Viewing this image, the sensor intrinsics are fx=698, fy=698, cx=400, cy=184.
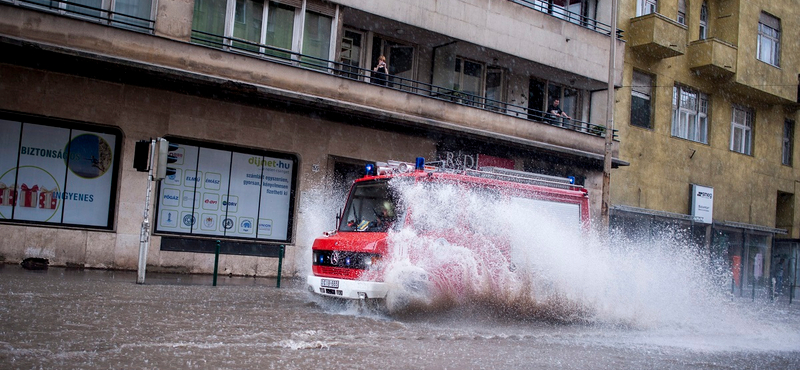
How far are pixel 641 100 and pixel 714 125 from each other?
4865mm

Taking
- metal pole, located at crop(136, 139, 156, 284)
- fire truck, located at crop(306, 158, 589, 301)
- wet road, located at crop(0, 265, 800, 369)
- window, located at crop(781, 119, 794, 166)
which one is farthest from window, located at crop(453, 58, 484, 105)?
window, located at crop(781, 119, 794, 166)

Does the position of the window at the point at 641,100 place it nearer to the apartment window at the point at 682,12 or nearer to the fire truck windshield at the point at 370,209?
the apartment window at the point at 682,12

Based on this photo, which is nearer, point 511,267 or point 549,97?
point 511,267

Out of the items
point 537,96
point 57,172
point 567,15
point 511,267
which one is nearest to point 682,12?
point 567,15

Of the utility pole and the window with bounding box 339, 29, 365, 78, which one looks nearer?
the utility pole

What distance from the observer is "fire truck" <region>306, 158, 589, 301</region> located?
9.48 m

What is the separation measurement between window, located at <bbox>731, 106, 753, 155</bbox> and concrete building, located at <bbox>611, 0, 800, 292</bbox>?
0.15ft

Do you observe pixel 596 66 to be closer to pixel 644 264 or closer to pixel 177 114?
pixel 644 264

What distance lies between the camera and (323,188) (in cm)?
1906

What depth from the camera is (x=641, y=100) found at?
27.3 metres

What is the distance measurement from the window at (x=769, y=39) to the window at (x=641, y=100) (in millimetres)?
7584

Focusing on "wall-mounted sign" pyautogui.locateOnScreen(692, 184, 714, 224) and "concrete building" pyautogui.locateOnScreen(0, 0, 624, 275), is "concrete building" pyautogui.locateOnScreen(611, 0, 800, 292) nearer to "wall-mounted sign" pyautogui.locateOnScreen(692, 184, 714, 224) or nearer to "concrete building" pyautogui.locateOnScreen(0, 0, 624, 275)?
"wall-mounted sign" pyautogui.locateOnScreen(692, 184, 714, 224)

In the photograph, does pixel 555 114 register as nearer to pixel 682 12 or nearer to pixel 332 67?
pixel 332 67

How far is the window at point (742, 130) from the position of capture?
31.3 meters
